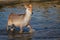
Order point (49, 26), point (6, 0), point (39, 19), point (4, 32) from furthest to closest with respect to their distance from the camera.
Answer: point (6, 0)
point (39, 19)
point (49, 26)
point (4, 32)

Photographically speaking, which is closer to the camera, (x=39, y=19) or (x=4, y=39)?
(x=4, y=39)

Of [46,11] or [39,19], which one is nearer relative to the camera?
[39,19]

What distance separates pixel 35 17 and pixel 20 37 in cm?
225

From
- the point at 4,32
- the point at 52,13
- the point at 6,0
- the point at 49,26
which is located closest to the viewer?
the point at 4,32

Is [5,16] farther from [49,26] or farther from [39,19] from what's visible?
[49,26]

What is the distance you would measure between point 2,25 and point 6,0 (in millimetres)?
5333

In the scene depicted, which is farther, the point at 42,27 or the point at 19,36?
the point at 42,27

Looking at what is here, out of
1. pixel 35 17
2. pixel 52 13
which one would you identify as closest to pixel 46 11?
pixel 52 13

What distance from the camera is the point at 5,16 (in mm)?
8125

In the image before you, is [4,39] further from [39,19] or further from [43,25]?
[39,19]

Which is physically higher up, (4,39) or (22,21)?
(22,21)

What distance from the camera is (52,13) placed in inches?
341

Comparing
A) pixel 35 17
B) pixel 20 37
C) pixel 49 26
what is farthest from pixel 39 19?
Result: pixel 20 37

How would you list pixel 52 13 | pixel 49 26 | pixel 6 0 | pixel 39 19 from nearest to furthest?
pixel 49 26
pixel 39 19
pixel 52 13
pixel 6 0
